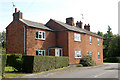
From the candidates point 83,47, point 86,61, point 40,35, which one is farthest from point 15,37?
point 83,47

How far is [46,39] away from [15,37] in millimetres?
4900

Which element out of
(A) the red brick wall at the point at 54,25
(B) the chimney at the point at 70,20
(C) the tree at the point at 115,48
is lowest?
(C) the tree at the point at 115,48

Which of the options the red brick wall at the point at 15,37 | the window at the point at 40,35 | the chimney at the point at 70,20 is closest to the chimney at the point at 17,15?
the red brick wall at the point at 15,37

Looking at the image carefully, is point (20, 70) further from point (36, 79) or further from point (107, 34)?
point (107, 34)

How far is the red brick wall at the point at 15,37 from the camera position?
2502 cm

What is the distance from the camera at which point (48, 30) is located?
28312 mm

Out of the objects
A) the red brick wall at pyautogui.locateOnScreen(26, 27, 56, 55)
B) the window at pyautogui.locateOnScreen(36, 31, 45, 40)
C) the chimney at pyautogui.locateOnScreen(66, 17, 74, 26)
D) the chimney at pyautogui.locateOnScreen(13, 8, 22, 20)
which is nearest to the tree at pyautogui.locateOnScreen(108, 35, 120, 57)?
the chimney at pyautogui.locateOnScreen(66, 17, 74, 26)

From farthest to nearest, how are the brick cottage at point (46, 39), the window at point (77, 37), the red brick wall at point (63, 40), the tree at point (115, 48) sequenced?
the tree at point (115, 48) < the window at point (77, 37) < the red brick wall at point (63, 40) < the brick cottage at point (46, 39)

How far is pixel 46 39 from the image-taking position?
27.7 metres

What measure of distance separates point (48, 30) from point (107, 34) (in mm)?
62074

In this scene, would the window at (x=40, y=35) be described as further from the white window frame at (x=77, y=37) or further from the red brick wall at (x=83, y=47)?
the white window frame at (x=77, y=37)

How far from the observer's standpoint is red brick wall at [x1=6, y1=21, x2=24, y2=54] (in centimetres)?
2502

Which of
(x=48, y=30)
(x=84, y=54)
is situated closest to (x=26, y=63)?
(x=48, y=30)

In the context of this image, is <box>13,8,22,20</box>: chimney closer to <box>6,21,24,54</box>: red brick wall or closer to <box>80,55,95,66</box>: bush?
<box>6,21,24,54</box>: red brick wall
